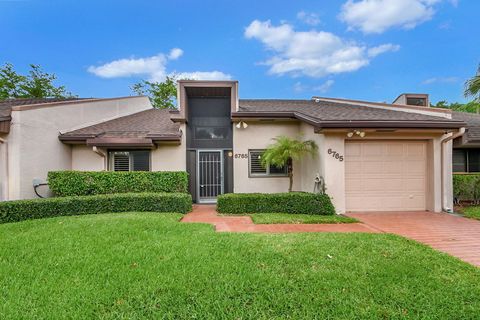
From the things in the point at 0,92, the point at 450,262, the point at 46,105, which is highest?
the point at 0,92

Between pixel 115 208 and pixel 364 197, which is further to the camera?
pixel 364 197

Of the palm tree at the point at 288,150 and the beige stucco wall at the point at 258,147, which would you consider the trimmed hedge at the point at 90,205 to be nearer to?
the beige stucco wall at the point at 258,147

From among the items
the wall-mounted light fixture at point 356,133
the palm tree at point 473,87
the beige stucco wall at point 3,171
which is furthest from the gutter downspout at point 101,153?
the palm tree at point 473,87

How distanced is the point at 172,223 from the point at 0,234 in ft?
12.8

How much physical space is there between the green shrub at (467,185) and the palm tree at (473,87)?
422cm

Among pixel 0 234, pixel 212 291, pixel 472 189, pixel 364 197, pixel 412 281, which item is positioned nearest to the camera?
pixel 212 291

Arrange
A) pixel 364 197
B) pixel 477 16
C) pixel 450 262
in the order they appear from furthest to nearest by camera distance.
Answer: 1. pixel 477 16
2. pixel 364 197
3. pixel 450 262

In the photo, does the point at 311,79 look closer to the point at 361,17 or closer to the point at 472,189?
the point at 361,17

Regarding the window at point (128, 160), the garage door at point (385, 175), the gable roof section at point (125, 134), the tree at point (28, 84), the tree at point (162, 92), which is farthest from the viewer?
the tree at point (162, 92)

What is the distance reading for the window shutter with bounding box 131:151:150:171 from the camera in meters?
10.3

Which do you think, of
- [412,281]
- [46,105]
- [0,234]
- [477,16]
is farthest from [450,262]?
[477,16]

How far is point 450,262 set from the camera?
13.3 feet

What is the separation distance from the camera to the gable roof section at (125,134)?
9.51m

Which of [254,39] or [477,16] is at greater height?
[254,39]
